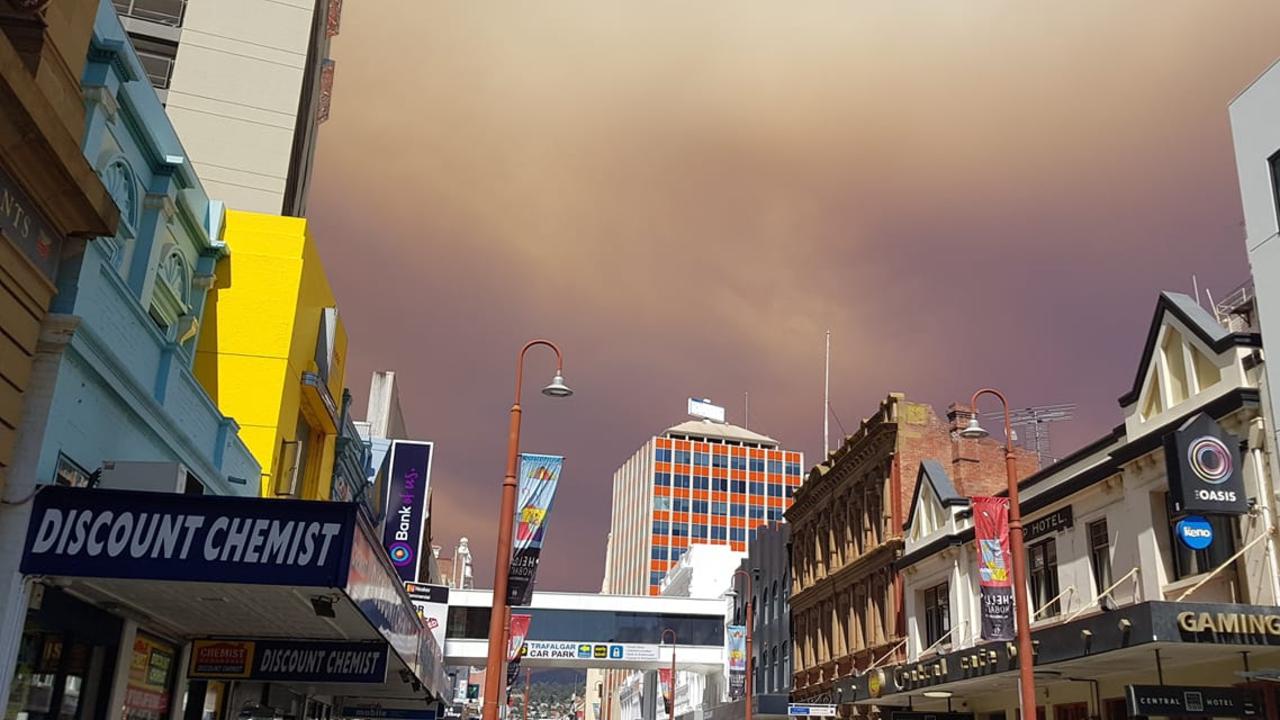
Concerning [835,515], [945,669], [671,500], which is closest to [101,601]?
[945,669]

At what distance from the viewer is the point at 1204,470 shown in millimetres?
21188

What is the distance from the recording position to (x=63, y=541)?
10984mm

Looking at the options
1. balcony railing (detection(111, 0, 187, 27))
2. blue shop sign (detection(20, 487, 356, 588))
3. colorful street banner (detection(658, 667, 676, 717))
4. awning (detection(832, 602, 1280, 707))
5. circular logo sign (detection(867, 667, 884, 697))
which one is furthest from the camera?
colorful street banner (detection(658, 667, 676, 717))

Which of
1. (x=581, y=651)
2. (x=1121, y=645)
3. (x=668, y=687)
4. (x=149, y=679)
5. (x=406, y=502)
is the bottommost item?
(x=149, y=679)

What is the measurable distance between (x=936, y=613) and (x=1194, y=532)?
1609 centimetres

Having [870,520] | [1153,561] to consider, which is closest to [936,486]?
[870,520]

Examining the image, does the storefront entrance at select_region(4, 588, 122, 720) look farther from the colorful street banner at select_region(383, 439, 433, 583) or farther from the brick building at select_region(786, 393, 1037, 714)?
the colorful street banner at select_region(383, 439, 433, 583)

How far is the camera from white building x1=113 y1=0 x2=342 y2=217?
3375 cm

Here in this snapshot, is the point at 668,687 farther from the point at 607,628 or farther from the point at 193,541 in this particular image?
the point at 193,541

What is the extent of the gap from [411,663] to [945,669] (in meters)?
14.6

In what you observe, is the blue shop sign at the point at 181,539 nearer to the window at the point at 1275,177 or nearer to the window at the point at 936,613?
the window at the point at 1275,177

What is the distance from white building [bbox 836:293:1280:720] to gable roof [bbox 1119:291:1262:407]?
0.13 ft

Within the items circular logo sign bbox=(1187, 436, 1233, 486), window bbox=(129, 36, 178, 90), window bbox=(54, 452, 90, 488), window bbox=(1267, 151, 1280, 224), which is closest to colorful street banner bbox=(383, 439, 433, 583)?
window bbox=(129, 36, 178, 90)

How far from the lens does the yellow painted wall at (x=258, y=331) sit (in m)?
21.3
